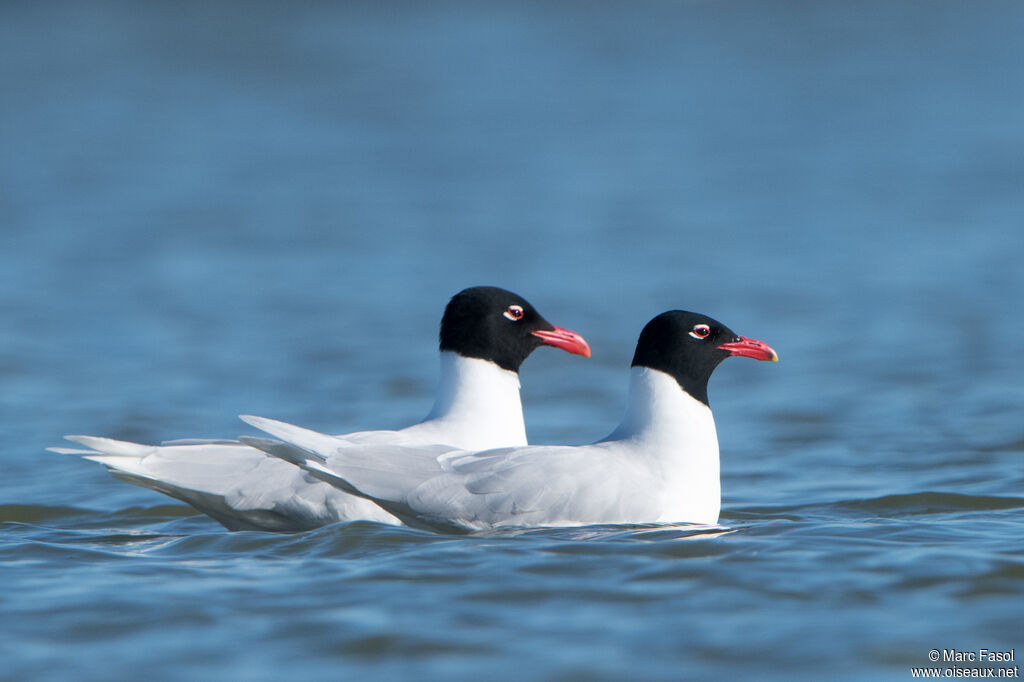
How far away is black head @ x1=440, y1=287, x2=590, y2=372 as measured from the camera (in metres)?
8.91

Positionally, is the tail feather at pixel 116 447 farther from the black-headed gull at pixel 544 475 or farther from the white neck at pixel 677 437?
the white neck at pixel 677 437

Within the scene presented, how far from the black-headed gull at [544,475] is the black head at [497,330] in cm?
123

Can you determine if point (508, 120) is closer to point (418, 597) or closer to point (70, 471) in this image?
point (70, 471)

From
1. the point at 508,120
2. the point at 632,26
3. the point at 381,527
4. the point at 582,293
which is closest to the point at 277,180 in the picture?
the point at 508,120

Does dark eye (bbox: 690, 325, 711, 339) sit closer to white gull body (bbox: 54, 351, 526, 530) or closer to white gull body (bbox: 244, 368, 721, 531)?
white gull body (bbox: 244, 368, 721, 531)

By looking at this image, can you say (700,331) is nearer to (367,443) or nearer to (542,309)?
(367,443)

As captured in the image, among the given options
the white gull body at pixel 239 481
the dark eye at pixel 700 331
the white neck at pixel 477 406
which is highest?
the dark eye at pixel 700 331

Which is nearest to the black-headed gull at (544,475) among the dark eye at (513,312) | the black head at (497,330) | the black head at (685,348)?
the black head at (685,348)

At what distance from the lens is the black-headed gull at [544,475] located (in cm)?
728

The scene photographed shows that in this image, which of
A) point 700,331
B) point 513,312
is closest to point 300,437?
point 513,312

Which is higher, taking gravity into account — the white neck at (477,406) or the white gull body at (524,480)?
the white neck at (477,406)

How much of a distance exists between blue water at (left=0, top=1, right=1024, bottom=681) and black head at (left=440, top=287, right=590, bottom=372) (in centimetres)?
158

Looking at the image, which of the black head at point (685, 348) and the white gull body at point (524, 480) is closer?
the white gull body at point (524, 480)

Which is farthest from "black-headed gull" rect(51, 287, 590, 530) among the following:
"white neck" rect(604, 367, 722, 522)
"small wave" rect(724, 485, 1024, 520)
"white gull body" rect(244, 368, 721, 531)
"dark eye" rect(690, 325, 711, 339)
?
"small wave" rect(724, 485, 1024, 520)
